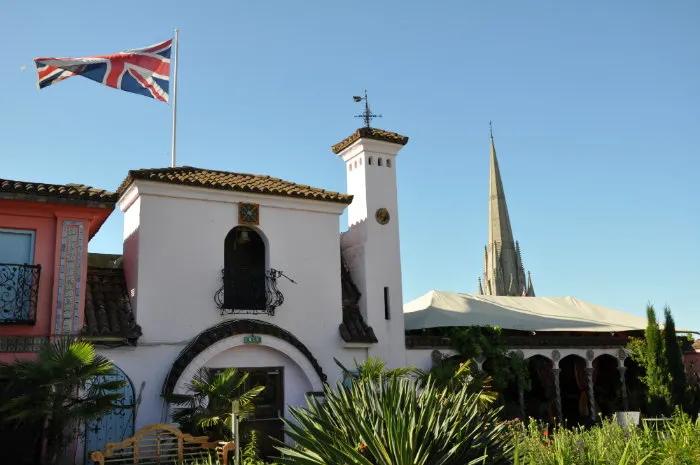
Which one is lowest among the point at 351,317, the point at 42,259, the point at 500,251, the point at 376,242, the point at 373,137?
the point at 351,317

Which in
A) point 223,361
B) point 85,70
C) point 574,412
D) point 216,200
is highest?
point 85,70

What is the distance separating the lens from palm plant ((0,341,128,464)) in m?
10.1

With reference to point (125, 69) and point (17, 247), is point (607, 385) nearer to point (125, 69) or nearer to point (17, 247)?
point (125, 69)

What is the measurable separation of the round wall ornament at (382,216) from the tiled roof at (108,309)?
6.25 meters

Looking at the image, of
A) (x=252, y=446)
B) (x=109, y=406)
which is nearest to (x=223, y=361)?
(x=252, y=446)

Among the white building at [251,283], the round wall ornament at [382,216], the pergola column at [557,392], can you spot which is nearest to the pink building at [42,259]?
the white building at [251,283]

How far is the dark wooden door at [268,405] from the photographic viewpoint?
14398 millimetres

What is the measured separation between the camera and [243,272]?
1505 cm

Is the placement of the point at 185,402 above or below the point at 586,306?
below

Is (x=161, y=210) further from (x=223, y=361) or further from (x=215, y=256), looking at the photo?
(x=223, y=361)

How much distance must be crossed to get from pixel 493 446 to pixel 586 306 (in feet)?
62.4

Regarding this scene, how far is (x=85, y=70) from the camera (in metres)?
14.9

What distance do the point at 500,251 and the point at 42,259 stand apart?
63.4m

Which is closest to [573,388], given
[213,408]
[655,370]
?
[655,370]
